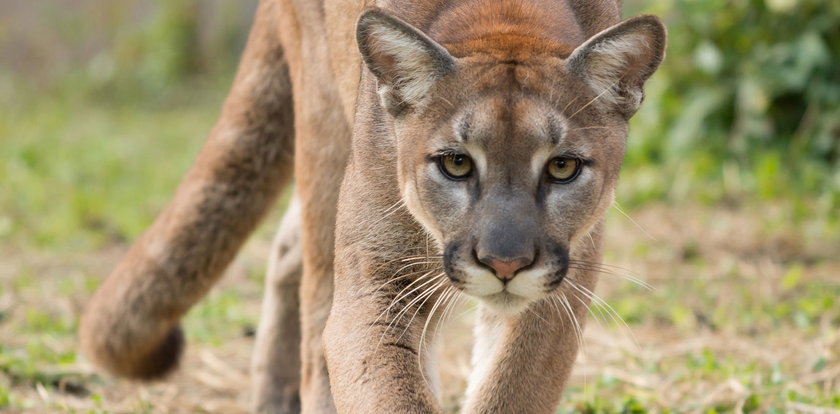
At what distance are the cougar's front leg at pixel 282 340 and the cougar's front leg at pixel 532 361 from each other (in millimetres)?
1526

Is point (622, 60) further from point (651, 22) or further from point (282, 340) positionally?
point (282, 340)

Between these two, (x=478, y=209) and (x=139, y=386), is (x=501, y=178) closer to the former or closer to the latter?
(x=478, y=209)

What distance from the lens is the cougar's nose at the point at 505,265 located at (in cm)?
326

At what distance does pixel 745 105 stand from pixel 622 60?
16.5ft

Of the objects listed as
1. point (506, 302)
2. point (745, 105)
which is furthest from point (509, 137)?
point (745, 105)

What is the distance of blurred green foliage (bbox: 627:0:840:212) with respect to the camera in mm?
7973

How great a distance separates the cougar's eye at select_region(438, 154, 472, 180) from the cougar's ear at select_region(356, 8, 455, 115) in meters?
0.24

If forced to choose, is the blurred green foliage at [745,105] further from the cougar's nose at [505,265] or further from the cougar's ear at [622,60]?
the cougar's nose at [505,265]

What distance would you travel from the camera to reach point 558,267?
3379 millimetres

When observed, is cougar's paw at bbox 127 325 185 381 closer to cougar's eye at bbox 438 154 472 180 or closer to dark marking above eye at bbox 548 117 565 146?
cougar's eye at bbox 438 154 472 180

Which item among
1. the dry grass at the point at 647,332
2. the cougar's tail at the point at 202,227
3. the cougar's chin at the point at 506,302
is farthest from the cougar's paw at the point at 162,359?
the cougar's chin at the point at 506,302

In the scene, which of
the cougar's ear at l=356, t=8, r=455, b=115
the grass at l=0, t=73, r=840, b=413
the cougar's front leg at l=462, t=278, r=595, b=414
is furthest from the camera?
the grass at l=0, t=73, r=840, b=413

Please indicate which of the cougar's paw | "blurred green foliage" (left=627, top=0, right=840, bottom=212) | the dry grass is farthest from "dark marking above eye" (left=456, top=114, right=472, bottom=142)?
"blurred green foliage" (left=627, top=0, right=840, bottom=212)

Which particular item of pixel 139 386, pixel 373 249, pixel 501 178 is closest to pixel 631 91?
pixel 501 178
